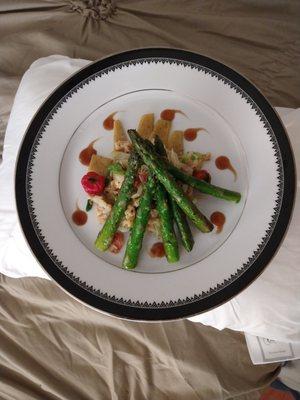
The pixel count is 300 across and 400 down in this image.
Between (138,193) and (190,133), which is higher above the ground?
(190,133)

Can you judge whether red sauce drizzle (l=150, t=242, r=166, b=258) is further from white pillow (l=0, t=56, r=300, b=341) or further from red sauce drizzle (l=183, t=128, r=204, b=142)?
red sauce drizzle (l=183, t=128, r=204, b=142)

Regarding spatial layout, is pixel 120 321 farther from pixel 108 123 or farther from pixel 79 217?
pixel 108 123

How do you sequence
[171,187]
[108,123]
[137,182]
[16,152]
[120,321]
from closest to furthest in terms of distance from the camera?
1. [171,187]
2. [137,182]
3. [108,123]
4. [16,152]
5. [120,321]

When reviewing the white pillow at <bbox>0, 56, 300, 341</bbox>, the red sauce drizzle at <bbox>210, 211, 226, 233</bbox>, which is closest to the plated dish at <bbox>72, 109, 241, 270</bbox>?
the red sauce drizzle at <bbox>210, 211, 226, 233</bbox>

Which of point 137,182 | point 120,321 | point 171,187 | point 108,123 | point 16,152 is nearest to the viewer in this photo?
point 171,187

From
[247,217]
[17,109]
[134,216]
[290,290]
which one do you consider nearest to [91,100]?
[17,109]

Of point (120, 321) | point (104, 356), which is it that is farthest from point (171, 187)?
point (104, 356)

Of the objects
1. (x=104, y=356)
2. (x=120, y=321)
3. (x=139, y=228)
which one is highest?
(x=139, y=228)

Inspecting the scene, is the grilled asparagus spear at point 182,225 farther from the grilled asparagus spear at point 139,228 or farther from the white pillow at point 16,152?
the white pillow at point 16,152
